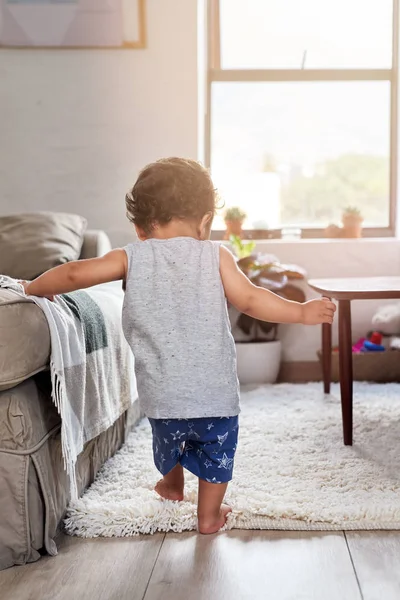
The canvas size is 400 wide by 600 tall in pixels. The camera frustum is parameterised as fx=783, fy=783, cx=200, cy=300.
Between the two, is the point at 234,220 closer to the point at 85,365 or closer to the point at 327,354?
the point at 327,354

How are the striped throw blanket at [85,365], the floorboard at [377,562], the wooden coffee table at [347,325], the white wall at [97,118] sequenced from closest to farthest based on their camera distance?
the floorboard at [377,562]
the striped throw blanket at [85,365]
the wooden coffee table at [347,325]
the white wall at [97,118]

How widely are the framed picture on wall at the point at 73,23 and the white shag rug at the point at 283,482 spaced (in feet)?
5.85

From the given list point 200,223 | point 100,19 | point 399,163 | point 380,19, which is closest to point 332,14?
point 380,19

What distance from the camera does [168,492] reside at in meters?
1.83

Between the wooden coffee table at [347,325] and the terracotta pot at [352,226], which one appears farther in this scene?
the terracotta pot at [352,226]

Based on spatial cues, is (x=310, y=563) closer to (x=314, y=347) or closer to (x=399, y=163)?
(x=314, y=347)

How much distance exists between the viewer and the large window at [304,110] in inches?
152

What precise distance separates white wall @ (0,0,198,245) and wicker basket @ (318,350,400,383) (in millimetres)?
1141

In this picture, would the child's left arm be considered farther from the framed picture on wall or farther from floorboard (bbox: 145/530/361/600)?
the framed picture on wall

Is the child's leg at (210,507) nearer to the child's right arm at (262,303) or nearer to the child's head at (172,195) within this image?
the child's right arm at (262,303)

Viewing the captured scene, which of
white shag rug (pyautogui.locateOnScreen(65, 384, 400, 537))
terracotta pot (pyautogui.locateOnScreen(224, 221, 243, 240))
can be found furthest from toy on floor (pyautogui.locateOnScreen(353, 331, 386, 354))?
terracotta pot (pyautogui.locateOnScreen(224, 221, 243, 240))

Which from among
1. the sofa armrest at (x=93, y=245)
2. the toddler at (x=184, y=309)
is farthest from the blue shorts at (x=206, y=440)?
the sofa armrest at (x=93, y=245)

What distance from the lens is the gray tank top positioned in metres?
1.65

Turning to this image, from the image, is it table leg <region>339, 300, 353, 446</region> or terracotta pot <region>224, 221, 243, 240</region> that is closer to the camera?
table leg <region>339, 300, 353, 446</region>
